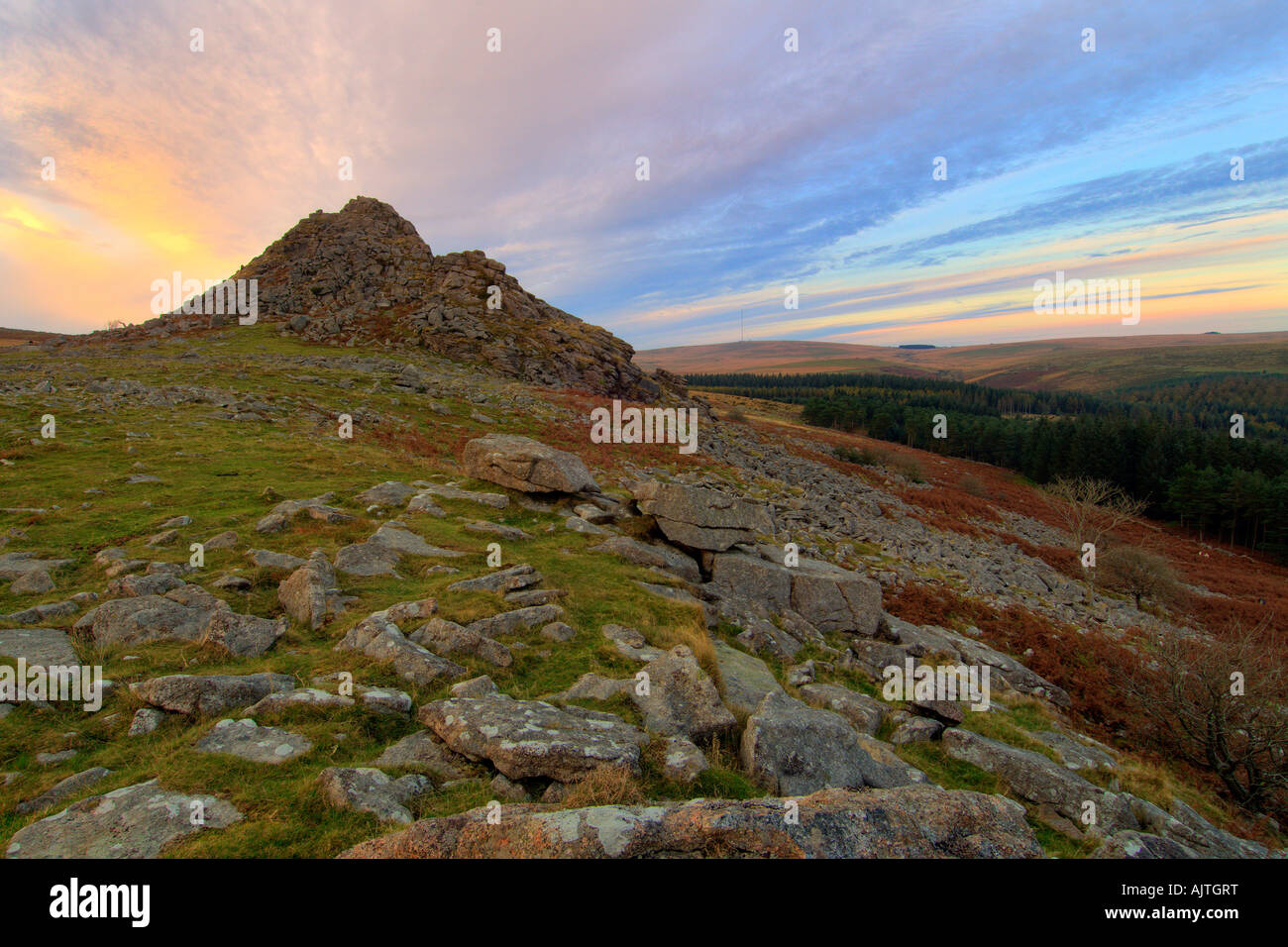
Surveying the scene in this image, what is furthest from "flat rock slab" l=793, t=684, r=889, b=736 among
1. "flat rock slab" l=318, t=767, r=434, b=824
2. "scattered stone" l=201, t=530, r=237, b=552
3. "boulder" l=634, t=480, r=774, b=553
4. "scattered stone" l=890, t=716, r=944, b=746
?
"scattered stone" l=201, t=530, r=237, b=552

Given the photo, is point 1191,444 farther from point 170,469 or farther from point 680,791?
point 170,469

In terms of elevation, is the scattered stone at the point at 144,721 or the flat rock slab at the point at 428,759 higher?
the scattered stone at the point at 144,721

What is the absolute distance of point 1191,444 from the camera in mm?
84625

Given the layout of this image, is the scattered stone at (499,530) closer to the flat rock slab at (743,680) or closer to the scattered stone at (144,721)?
the flat rock slab at (743,680)

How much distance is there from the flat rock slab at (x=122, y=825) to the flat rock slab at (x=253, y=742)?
2.58 ft

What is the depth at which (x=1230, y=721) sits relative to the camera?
13.8 metres

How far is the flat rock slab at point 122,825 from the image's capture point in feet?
14.9

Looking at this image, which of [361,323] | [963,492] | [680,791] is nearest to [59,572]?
[680,791]

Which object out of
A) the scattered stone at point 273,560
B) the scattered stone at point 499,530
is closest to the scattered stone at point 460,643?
the scattered stone at point 273,560

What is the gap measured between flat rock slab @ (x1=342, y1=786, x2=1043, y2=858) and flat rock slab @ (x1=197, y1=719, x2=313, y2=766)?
245 centimetres

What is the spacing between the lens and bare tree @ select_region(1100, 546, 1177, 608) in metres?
35.7

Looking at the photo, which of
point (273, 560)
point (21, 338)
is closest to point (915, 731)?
point (273, 560)

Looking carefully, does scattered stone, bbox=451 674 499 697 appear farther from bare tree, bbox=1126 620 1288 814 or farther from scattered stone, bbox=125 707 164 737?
bare tree, bbox=1126 620 1288 814

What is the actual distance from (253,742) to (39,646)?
468 centimetres
